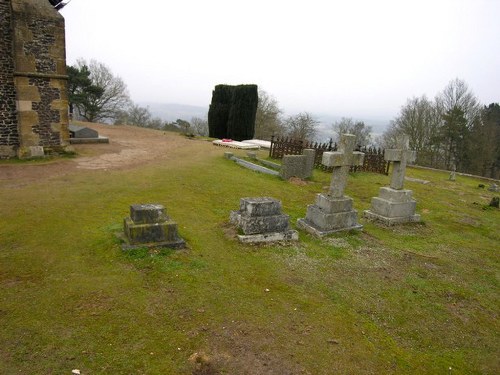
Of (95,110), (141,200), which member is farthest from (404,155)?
(95,110)

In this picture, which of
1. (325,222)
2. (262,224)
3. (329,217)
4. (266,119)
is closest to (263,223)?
(262,224)

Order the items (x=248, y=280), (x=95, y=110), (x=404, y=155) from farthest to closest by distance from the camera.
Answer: (x=95, y=110)
(x=404, y=155)
(x=248, y=280)

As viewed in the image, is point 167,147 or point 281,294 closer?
point 281,294

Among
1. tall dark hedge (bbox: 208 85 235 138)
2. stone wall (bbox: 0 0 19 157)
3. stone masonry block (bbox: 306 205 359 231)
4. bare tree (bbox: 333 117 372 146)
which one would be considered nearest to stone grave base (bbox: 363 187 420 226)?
stone masonry block (bbox: 306 205 359 231)

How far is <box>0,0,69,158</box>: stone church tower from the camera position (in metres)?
12.5

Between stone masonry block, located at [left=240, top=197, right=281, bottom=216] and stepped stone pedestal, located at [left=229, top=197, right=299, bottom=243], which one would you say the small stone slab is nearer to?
stepped stone pedestal, located at [left=229, top=197, right=299, bottom=243]

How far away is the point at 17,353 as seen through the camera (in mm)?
3664

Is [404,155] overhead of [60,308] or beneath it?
overhead

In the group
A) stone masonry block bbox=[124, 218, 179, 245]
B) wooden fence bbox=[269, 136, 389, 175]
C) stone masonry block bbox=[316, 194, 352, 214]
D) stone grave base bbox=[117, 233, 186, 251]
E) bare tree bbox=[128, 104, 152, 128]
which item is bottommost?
stone grave base bbox=[117, 233, 186, 251]

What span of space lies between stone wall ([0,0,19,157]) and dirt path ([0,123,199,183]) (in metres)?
1.21

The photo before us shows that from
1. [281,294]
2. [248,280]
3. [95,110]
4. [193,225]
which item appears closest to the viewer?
[281,294]

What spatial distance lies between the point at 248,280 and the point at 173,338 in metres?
1.79

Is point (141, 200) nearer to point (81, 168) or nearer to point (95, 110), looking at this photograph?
point (81, 168)

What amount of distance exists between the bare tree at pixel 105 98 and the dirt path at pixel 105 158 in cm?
1744
